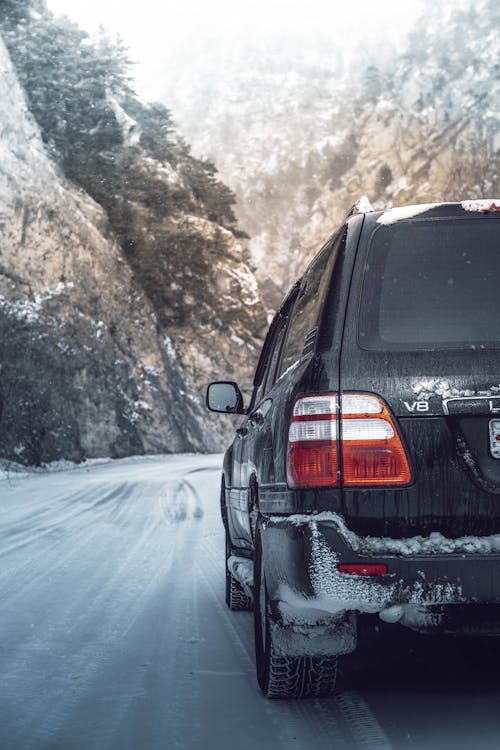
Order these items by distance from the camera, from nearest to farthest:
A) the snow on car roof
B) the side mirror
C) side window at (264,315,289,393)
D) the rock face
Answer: the snow on car roof < side window at (264,315,289,393) < the side mirror < the rock face

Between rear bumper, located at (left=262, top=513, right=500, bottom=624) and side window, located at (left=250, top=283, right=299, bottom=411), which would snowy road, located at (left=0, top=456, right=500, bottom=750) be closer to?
rear bumper, located at (left=262, top=513, right=500, bottom=624)

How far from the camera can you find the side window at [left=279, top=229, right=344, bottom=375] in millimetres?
3504

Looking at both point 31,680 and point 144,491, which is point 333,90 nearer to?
point 144,491

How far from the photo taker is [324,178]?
75875 mm

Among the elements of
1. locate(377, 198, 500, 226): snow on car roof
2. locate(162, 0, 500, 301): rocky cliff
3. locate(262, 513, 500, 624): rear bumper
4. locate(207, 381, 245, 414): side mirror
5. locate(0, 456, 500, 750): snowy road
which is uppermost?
locate(162, 0, 500, 301): rocky cliff

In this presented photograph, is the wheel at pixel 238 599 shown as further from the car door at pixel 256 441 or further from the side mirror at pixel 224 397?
the side mirror at pixel 224 397

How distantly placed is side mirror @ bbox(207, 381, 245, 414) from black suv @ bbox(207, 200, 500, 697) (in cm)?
237

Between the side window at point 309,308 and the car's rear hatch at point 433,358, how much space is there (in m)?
0.23

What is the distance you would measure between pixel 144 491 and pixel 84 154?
109ft

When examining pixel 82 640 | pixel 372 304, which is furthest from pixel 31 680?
pixel 372 304

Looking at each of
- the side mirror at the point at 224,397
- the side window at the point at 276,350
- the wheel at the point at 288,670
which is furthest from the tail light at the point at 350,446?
the side mirror at the point at 224,397

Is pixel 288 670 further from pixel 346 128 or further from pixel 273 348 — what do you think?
pixel 346 128

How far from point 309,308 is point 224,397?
2.07 meters

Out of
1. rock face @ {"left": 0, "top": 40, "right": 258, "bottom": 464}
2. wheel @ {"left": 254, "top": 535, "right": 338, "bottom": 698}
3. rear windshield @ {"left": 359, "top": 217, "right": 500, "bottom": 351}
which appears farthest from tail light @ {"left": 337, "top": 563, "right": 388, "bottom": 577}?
rock face @ {"left": 0, "top": 40, "right": 258, "bottom": 464}
